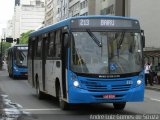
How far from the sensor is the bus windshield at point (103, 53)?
14.5 metres

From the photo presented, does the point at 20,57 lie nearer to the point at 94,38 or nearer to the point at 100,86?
the point at 94,38

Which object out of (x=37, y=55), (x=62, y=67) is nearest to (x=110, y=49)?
(x=62, y=67)

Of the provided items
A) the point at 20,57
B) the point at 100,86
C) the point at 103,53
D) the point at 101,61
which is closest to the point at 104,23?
the point at 103,53

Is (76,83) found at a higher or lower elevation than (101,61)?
lower

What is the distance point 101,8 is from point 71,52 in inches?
2811

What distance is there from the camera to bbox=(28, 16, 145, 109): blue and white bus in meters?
14.4

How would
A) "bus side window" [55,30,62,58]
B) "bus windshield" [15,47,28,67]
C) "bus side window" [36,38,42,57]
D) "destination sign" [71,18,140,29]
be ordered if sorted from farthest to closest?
1. "bus windshield" [15,47,28,67]
2. "bus side window" [36,38,42,57]
3. "bus side window" [55,30,62,58]
4. "destination sign" [71,18,140,29]

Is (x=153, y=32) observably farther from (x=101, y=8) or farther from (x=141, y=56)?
(x=141, y=56)

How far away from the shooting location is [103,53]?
14609mm

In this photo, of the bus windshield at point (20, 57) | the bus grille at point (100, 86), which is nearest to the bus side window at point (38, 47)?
the bus grille at point (100, 86)

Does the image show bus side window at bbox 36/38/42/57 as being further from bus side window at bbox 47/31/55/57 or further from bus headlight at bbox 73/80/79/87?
bus headlight at bbox 73/80/79/87

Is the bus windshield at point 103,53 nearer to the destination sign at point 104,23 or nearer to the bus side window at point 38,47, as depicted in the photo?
the destination sign at point 104,23

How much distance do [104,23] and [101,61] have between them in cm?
120

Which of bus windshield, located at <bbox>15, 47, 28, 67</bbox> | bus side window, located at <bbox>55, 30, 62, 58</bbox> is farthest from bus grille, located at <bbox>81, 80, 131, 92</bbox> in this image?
bus windshield, located at <bbox>15, 47, 28, 67</bbox>
